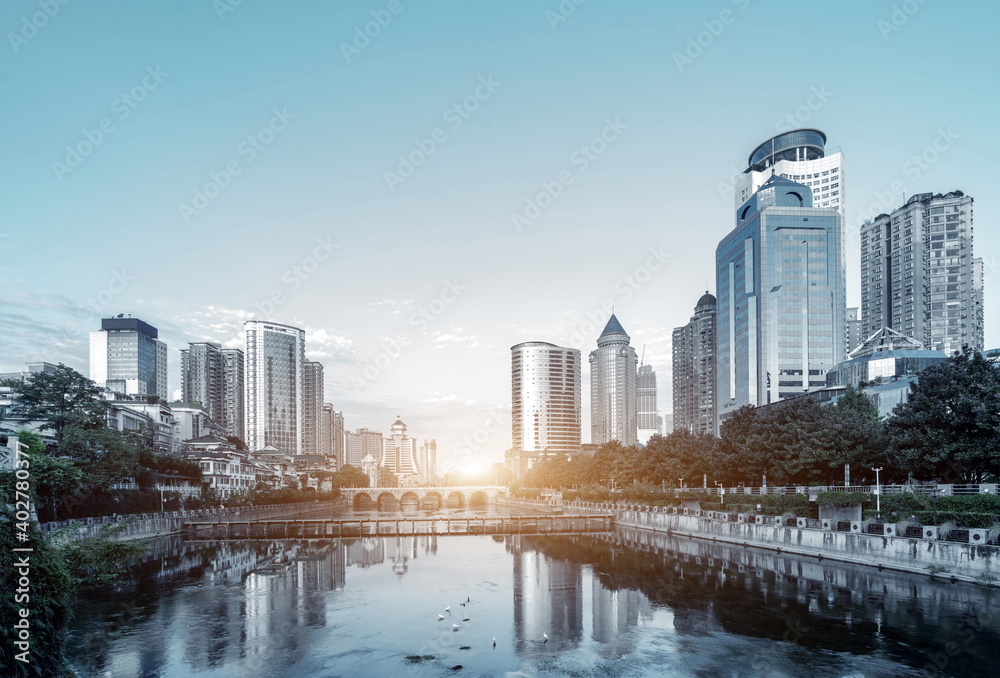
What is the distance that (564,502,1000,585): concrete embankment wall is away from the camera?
44.4 m

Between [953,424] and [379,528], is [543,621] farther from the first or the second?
[379,528]

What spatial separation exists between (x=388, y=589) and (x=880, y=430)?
54.3 m

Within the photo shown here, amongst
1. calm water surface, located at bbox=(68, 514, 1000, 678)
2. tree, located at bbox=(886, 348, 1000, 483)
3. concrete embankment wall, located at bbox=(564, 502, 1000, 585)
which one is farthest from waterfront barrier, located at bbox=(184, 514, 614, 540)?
tree, located at bbox=(886, 348, 1000, 483)

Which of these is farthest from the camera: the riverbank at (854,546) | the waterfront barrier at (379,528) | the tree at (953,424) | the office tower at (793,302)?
the office tower at (793,302)

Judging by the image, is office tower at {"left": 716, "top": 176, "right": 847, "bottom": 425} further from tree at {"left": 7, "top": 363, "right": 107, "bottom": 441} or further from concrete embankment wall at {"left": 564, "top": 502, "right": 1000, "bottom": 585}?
tree at {"left": 7, "top": 363, "right": 107, "bottom": 441}

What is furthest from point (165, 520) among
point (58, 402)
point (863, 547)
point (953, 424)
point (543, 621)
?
point (953, 424)

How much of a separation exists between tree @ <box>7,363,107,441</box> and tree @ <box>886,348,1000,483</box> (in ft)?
284

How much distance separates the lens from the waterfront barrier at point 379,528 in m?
96.9

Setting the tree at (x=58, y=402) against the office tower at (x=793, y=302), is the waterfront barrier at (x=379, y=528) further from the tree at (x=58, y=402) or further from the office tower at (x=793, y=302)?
the office tower at (x=793, y=302)

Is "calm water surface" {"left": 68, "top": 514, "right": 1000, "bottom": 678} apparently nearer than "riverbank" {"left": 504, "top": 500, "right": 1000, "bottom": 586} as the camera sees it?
Yes

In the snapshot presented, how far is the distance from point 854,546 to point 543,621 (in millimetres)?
31046

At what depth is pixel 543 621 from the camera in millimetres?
39875

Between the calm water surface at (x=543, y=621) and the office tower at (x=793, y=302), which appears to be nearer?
the calm water surface at (x=543, y=621)

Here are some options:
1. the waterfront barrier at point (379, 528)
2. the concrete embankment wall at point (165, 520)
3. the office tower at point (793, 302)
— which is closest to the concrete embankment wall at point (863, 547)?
the waterfront barrier at point (379, 528)
